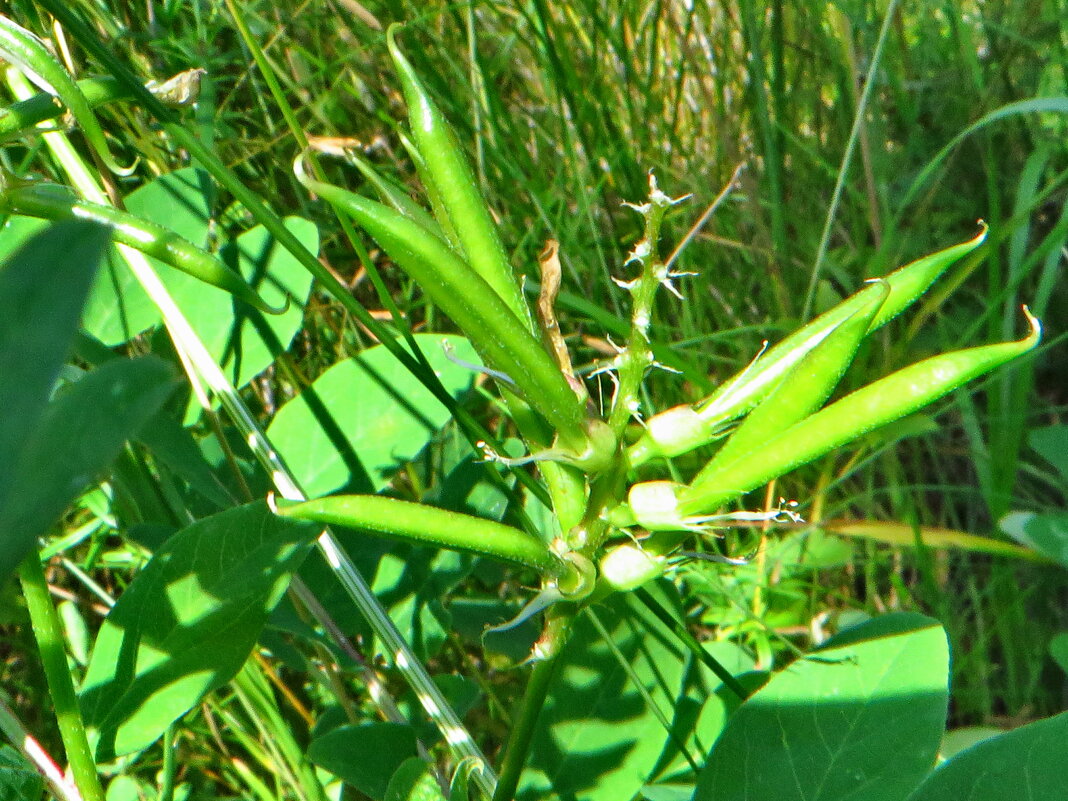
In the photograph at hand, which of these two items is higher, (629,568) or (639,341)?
(639,341)

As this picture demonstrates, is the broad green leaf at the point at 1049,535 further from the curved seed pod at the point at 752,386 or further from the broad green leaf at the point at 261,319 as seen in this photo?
the broad green leaf at the point at 261,319

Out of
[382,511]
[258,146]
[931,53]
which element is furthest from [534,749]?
[931,53]

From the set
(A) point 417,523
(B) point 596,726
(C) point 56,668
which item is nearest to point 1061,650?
(B) point 596,726

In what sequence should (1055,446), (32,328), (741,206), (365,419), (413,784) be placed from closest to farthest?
(32,328)
(413,784)
(365,419)
(1055,446)
(741,206)

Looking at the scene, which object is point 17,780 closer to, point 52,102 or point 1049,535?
point 52,102

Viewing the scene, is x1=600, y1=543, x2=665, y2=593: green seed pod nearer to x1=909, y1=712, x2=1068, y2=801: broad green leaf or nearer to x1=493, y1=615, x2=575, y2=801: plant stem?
x1=493, y1=615, x2=575, y2=801: plant stem

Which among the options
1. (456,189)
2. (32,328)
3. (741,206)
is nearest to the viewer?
(32,328)
